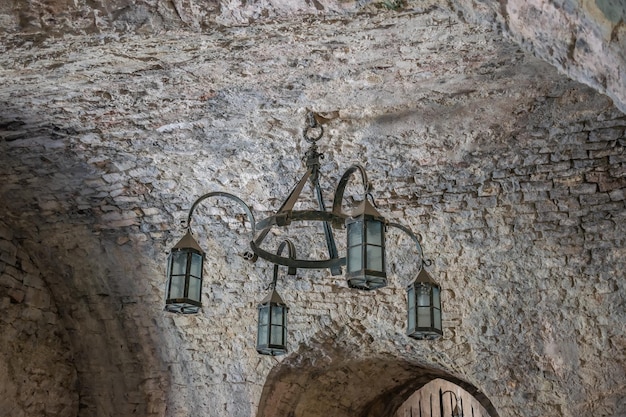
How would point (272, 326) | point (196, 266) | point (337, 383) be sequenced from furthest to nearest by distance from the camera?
point (337, 383) → point (272, 326) → point (196, 266)

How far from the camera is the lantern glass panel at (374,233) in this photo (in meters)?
2.76

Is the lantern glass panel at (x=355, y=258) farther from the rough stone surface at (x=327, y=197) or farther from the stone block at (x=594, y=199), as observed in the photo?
the stone block at (x=594, y=199)

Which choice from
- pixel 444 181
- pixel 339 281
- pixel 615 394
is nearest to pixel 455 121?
pixel 444 181

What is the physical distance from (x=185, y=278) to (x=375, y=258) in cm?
87

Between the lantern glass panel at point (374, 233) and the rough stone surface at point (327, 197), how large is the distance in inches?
32.7

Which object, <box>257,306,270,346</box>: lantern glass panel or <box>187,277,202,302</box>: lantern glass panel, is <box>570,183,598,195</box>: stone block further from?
<box>187,277,202,302</box>: lantern glass panel

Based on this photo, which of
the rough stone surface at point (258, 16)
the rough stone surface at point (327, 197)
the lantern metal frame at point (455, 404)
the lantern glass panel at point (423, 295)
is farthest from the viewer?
the lantern metal frame at point (455, 404)

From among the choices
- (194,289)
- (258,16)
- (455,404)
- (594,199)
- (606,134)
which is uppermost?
(258,16)

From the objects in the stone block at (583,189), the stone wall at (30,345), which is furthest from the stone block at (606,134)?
the stone wall at (30,345)

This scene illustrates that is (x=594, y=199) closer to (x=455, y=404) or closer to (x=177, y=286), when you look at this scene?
(x=177, y=286)

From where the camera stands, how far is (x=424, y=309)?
3.26m

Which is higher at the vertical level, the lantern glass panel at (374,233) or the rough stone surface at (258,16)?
the rough stone surface at (258,16)

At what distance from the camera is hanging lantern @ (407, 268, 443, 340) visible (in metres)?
3.21

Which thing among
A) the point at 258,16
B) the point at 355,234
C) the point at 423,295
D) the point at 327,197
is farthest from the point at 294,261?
the point at 327,197
